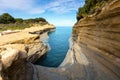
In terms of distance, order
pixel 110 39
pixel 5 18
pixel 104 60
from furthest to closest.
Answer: pixel 5 18, pixel 104 60, pixel 110 39

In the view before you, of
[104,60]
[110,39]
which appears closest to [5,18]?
[104,60]

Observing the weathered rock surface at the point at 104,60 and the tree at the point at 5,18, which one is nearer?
the weathered rock surface at the point at 104,60

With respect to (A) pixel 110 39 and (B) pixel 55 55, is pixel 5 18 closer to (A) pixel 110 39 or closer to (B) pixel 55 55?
(B) pixel 55 55

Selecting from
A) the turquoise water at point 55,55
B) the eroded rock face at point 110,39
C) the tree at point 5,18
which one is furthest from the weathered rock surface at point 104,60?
the tree at point 5,18

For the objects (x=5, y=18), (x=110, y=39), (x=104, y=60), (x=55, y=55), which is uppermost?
(x=110, y=39)

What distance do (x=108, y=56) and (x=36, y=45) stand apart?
26.6 feet

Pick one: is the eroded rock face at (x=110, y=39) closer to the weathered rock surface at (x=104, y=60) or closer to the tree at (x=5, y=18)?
the weathered rock surface at (x=104, y=60)

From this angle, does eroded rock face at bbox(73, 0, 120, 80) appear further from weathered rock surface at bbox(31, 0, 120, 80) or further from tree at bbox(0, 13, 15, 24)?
tree at bbox(0, 13, 15, 24)

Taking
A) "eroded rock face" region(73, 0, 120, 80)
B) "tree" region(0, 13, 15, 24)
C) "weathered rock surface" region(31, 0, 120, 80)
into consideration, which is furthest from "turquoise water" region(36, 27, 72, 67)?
"tree" region(0, 13, 15, 24)

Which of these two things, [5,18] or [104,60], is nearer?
[104,60]

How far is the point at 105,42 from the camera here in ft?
29.0

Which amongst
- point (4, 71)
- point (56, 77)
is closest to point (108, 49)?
point (56, 77)

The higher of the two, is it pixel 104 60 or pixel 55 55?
pixel 104 60

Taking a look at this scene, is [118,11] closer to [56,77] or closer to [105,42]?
→ [105,42]
